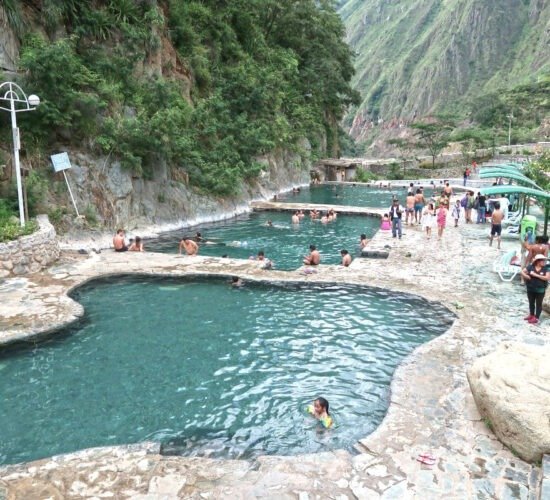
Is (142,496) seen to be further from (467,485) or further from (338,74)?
(338,74)

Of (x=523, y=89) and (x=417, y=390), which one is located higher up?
(x=523, y=89)

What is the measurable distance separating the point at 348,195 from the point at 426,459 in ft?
121

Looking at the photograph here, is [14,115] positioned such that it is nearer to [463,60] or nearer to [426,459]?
[426,459]

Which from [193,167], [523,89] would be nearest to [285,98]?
[193,167]

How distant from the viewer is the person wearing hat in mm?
10188

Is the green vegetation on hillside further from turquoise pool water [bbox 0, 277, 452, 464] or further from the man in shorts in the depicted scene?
the man in shorts

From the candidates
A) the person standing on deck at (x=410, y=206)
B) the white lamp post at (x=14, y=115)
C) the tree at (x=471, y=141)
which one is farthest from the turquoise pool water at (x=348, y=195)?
the white lamp post at (x=14, y=115)

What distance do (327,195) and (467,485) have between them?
3672cm

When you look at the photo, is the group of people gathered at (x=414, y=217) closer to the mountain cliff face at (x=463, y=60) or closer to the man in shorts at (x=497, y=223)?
the man in shorts at (x=497, y=223)

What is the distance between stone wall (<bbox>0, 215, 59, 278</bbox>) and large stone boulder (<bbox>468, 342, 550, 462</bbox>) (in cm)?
1245

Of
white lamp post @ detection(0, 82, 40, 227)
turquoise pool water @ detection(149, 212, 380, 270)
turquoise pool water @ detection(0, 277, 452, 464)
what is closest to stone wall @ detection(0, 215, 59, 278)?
white lamp post @ detection(0, 82, 40, 227)

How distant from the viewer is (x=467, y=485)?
18.5ft

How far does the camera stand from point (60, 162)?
19.3 metres

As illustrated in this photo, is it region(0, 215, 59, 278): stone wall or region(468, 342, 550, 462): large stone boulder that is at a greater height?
region(0, 215, 59, 278): stone wall
